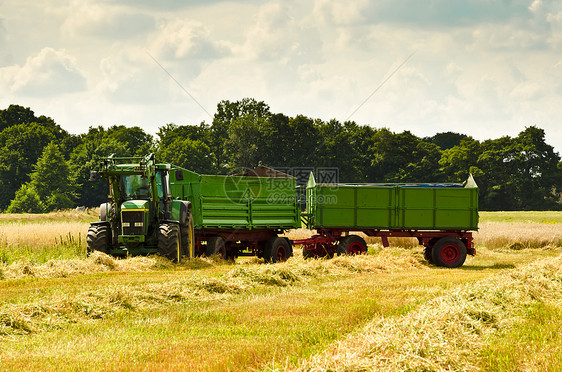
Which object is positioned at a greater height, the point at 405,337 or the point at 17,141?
the point at 17,141

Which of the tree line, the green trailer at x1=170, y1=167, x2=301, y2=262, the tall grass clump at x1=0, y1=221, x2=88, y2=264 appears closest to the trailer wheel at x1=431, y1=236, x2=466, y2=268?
the green trailer at x1=170, y1=167, x2=301, y2=262

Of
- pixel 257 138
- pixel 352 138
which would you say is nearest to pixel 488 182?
pixel 352 138

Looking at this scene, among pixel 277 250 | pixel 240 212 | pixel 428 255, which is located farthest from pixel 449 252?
pixel 240 212

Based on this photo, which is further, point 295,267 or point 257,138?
point 257,138

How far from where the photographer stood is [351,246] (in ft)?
67.5

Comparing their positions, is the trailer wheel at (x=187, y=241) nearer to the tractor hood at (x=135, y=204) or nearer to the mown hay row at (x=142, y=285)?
the mown hay row at (x=142, y=285)

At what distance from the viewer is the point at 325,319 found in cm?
911

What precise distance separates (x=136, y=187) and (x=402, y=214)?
330 inches

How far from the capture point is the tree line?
260ft

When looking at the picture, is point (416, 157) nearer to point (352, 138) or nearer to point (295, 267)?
point (352, 138)

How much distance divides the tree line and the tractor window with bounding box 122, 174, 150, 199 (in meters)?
62.8

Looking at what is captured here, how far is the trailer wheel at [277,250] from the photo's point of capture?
A: 2011 centimetres

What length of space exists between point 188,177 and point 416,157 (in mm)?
69207

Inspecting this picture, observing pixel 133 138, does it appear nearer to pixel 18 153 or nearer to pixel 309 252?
pixel 18 153
